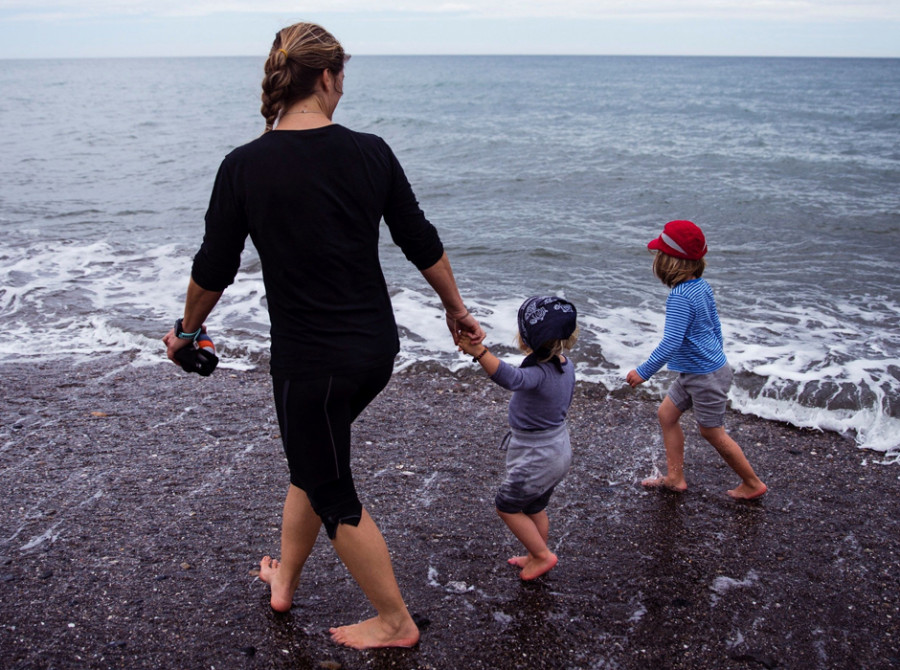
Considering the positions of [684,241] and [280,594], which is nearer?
[280,594]

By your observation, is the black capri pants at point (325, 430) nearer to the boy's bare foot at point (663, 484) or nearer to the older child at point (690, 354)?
the older child at point (690, 354)

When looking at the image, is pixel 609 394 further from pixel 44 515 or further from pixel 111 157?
pixel 111 157

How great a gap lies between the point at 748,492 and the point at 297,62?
11.1ft

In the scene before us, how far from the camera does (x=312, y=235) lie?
93.3 inches

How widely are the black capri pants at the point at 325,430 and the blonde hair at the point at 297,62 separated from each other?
3.00 feet

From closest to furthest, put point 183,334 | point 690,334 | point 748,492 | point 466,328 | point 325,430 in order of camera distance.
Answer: point 325,430 < point 183,334 < point 466,328 < point 690,334 < point 748,492

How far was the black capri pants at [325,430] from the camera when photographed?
8.06 feet

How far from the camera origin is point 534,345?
3.07 metres

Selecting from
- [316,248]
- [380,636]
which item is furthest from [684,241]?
[380,636]

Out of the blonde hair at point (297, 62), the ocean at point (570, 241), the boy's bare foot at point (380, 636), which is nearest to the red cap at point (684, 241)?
the ocean at point (570, 241)

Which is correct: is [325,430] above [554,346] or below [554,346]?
below

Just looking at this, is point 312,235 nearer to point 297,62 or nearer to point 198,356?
point 297,62

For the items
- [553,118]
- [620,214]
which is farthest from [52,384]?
[553,118]

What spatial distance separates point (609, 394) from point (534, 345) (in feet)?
10.1
